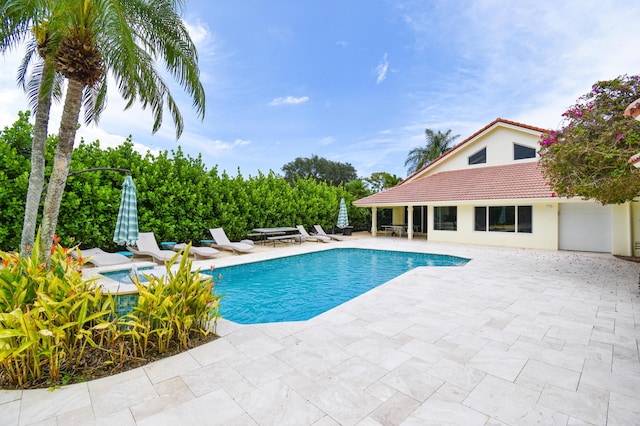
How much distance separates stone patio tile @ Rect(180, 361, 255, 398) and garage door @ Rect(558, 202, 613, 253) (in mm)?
17850

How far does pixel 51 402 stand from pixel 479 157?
75.2ft

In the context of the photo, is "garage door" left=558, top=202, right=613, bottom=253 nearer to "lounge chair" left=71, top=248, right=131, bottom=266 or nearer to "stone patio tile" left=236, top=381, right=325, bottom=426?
"stone patio tile" left=236, top=381, right=325, bottom=426

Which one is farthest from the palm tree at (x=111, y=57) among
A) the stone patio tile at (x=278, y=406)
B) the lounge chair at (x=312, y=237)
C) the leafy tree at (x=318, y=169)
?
the leafy tree at (x=318, y=169)

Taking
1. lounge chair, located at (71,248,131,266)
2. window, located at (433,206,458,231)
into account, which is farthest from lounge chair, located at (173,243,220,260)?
window, located at (433,206,458,231)

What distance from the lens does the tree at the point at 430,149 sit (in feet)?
117

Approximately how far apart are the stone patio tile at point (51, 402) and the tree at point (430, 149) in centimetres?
3661

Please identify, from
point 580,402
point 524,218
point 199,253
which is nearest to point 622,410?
point 580,402

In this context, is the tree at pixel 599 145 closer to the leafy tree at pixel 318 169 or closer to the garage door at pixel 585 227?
the garage door at pixel 585 227

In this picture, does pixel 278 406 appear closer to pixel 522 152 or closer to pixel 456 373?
pixel 456 373

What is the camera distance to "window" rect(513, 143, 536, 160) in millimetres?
18181

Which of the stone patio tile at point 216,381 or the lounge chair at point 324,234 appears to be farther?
the lounge chair at point 324,234

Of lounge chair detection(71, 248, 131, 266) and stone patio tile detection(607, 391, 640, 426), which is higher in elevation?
lounge chair detection(71, 248, 131, 266)

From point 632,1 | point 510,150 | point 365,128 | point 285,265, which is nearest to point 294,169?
point 365,128

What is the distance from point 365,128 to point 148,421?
32.4m
